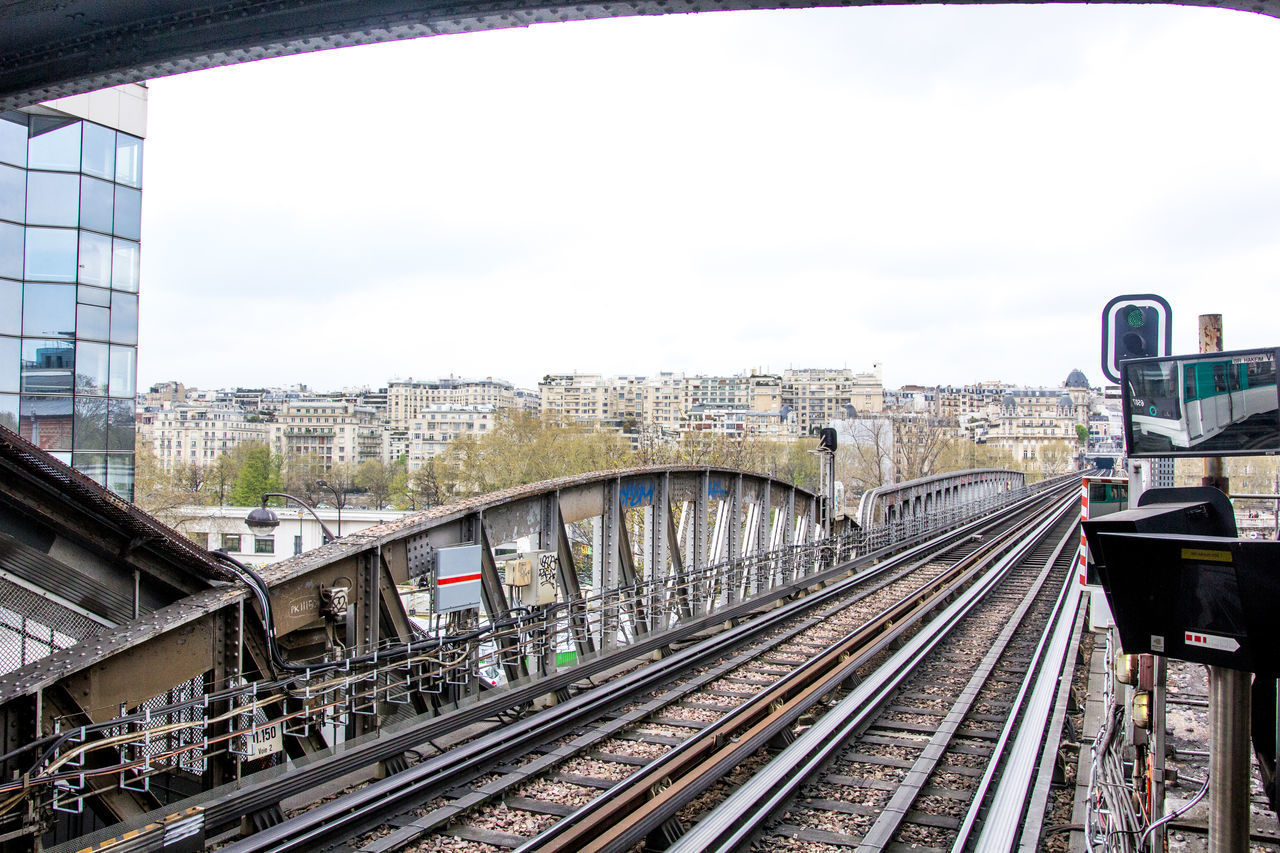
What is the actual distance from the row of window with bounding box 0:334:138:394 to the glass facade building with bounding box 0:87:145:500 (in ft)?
0.07

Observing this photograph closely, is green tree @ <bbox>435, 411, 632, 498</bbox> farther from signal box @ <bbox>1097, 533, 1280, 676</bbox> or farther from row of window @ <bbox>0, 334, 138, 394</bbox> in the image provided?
signal box @ <bbox>1097, 533, 1280, 676</bbox>

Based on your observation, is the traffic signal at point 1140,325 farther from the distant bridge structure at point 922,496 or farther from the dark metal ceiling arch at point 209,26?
the distant bridge structure at point 922,496

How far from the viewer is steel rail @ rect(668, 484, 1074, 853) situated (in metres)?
Answer: 6.79

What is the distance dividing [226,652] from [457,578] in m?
2.95

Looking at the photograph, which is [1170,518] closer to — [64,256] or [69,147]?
[64,256]

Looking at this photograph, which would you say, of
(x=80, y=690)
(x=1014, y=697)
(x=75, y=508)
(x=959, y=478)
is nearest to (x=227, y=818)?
(x=80, y=690)

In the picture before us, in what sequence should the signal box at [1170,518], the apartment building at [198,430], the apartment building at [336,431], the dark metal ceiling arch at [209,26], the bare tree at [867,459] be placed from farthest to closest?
the apartment building at [336,431]
the apartment building at [198,430]
the bare tree at [867,459]
the dark metal ceiling arch at [209,26]
the signal box at [1170,518]

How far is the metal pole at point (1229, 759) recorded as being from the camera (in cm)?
296

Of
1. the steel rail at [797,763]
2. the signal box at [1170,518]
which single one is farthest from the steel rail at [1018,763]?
the signal box at [1170,518]

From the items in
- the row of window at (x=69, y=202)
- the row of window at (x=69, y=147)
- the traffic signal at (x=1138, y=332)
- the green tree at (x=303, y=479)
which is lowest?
the green tree at (x=303, y=479)

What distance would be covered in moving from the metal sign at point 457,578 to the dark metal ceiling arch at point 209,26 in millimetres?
5134

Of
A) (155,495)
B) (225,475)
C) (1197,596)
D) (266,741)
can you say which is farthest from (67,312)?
(225,475)

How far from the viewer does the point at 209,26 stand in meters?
6.79

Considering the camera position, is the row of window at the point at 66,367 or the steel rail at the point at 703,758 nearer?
the steel rail at the point at 703,758
